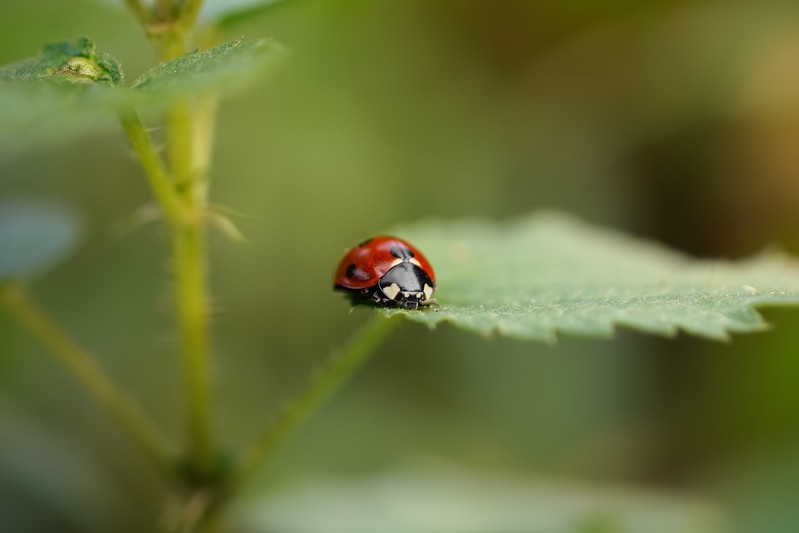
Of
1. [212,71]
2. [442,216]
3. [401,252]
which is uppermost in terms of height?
[442,216]

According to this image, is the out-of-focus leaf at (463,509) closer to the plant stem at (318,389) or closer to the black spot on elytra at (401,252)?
the plant stem at (318,389)

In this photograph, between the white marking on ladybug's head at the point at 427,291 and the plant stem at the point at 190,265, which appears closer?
the plant stem at the point at 190,265

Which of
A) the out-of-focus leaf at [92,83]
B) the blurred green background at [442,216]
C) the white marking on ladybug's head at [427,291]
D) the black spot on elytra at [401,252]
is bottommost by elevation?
the out-of-focus leaf at [92,83]

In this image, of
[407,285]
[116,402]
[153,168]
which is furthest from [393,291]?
[116,402]

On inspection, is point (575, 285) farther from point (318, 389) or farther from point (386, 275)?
point (318, 389)

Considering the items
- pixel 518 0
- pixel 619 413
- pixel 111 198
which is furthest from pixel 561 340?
pixel 111 198

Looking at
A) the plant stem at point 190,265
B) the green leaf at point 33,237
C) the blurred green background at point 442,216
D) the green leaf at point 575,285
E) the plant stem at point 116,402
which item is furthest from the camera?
the blurred green background at point 442,216

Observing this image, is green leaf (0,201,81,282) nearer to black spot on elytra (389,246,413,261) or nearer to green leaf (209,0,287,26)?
green leaf (209,0,287,26)

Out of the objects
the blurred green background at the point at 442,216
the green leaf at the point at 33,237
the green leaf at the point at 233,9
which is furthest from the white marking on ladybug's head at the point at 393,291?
the blurred green background at the point at 442,216
